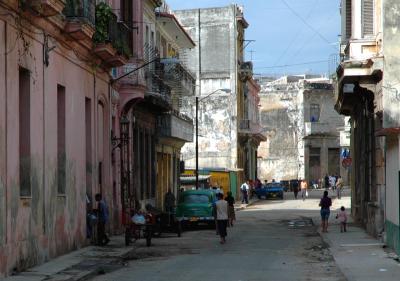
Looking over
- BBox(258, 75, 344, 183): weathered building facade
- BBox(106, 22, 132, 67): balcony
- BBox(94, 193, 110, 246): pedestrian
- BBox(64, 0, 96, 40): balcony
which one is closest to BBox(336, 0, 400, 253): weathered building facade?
BBox(106, 22, 132, 67): balcony

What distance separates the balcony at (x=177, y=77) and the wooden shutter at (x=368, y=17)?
39.6 ft

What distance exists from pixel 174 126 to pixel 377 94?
64.2ft

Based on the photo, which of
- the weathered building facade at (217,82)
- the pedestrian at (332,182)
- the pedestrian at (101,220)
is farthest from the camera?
the pedestrian at (332,182)

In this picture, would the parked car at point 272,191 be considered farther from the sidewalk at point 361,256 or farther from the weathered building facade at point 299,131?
the sidewalk at point 361,256

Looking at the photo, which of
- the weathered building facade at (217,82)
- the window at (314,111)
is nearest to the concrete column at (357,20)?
the weathered building facade at (217,82)

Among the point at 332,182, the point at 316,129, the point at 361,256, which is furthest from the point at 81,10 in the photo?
the point at 316,129

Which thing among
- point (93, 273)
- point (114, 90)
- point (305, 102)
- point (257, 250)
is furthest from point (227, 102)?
point (93, 273)

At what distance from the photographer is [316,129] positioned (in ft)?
294

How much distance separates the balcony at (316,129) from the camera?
293ft

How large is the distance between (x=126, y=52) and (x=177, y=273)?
38.4 ft

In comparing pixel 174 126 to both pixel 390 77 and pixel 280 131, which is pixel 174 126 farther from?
pixel 280 131

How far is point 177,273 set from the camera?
18391 mm

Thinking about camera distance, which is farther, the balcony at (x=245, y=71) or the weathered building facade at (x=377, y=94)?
the balcony at (x=245, y=71)

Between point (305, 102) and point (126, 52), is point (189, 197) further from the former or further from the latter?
point (305, 102)
